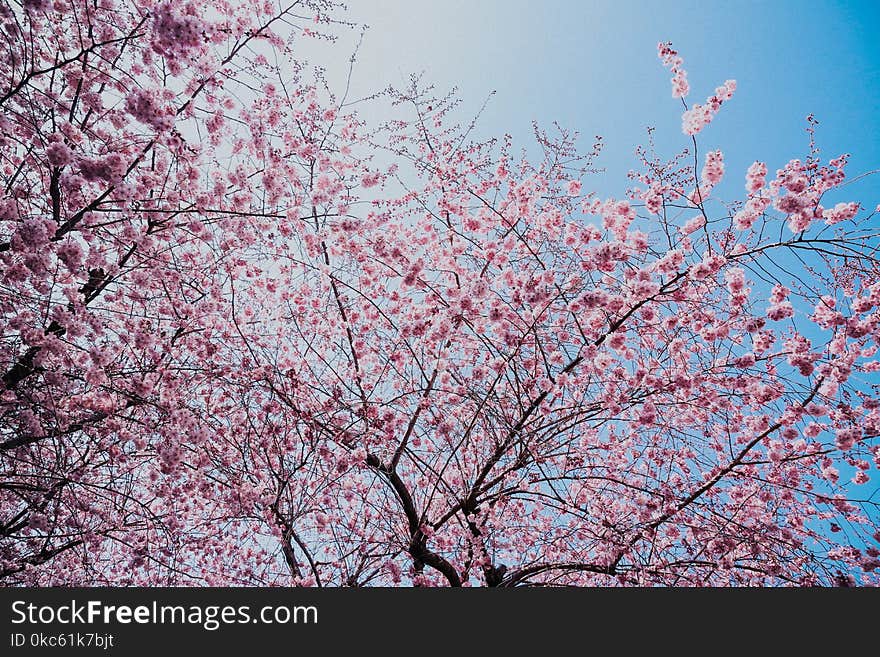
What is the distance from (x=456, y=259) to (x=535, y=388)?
5.50ft

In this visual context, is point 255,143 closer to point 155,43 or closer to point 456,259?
point 155,43

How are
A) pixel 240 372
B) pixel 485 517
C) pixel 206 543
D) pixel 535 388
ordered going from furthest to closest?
pixel 206 543
pixel 485 517
pixel 535 388
pixel 240 372

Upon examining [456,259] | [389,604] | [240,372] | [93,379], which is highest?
[456,259]

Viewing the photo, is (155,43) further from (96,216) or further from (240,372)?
(240,372)

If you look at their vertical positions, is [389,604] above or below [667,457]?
below

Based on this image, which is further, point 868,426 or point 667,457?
point 667,457

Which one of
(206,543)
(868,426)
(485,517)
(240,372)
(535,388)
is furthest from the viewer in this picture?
(206,543)

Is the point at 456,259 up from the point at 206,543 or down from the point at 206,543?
up

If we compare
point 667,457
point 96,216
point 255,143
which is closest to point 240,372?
point 96,216

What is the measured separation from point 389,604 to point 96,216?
3.67m

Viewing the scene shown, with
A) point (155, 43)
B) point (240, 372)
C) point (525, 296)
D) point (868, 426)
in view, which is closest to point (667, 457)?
point (868, 426)

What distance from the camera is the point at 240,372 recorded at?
488 centimetres

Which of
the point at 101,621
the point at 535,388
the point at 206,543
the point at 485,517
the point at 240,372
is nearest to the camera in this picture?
the point at 101,621

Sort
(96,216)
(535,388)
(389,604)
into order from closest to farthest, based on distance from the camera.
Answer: (389,604) → (96,216) → (535,388)
